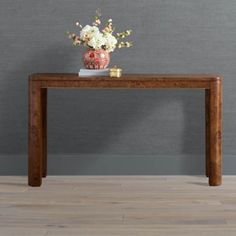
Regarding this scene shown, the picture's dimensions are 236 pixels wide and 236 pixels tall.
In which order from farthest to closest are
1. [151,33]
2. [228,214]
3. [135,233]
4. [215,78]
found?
1. [151,33]
2. [215,78]
3. [228,214]
4. [135,233]

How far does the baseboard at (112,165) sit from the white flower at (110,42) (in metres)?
0.71

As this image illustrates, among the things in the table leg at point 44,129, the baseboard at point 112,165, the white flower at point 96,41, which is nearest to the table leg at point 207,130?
the baseboard at point 112,165

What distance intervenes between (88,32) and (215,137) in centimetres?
97

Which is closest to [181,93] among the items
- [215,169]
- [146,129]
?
[146,129]

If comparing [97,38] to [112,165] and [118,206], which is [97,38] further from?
[118,206]

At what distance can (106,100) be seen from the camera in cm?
387

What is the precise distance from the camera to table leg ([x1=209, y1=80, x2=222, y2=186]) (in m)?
3.48

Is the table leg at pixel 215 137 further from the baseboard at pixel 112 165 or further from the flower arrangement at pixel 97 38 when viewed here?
the flower arrangement at pixel 97 38

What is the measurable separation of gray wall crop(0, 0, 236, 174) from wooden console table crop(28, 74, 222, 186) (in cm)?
32

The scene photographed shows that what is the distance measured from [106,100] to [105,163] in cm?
41

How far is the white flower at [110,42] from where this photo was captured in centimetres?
358

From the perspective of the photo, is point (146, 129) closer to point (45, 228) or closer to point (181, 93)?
point (181, 93)

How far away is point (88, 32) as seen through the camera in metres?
3.55

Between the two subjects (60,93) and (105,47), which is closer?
(105,47)
